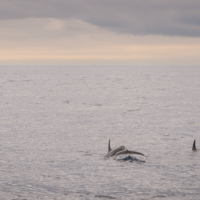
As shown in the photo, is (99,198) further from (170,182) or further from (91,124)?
(91,124)

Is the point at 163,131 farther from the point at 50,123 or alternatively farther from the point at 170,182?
the point at 170,182

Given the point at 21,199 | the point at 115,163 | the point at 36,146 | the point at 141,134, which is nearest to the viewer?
the point at 21,199

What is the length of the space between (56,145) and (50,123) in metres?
8.86

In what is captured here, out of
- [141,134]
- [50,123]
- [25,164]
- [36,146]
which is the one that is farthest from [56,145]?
[50,123]

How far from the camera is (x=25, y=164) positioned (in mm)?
17000

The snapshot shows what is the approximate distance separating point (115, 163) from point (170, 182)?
11.1 ft

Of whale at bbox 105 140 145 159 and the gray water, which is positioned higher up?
whale at bbox 105 140 145 159

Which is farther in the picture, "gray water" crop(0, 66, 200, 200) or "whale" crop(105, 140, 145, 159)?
"whale" crop(105, 140, 145, 159)

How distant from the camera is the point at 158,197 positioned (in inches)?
494

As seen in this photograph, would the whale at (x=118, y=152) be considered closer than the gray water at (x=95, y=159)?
No

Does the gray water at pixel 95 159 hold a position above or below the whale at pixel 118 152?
below

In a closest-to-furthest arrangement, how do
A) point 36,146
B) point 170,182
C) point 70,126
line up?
1. point 170,182
2. point 36,146
3. point 70,126

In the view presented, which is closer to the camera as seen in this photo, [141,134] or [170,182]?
[170,182]

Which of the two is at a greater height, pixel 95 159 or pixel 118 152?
pixel 118 152
